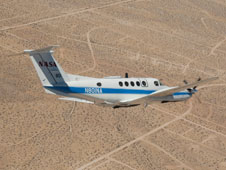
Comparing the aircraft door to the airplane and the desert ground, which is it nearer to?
the airplane

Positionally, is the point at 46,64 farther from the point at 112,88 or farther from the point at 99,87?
the point at 112,88

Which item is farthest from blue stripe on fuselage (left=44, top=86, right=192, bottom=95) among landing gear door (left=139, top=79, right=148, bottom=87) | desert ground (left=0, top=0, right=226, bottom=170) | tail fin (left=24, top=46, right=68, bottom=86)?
desert ground (left=0, top=0, right=226, bottom=170)

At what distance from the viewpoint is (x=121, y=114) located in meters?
105

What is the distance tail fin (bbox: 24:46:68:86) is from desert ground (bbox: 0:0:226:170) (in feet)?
93.7

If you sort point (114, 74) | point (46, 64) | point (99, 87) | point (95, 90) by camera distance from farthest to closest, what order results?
1. point (114, 74)
2. point (99, 87)
3. point (95, 90)
4. point (46, 64)

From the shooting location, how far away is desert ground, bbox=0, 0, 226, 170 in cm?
9656

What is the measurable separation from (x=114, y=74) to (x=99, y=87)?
158 feet

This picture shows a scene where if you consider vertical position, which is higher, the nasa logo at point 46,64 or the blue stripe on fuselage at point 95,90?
the nasa logo at point 46,64

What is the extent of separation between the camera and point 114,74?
11719cm

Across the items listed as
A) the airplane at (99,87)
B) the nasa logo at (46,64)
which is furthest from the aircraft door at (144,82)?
the nasa logo at (46,64)

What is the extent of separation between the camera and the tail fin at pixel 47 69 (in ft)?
215

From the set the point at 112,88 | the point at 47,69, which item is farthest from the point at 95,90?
the point at 47,69

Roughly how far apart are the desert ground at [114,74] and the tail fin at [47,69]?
2856 cm

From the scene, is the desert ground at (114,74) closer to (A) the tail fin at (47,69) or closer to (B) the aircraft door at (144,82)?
(B) the aircraft door at (144,82)
